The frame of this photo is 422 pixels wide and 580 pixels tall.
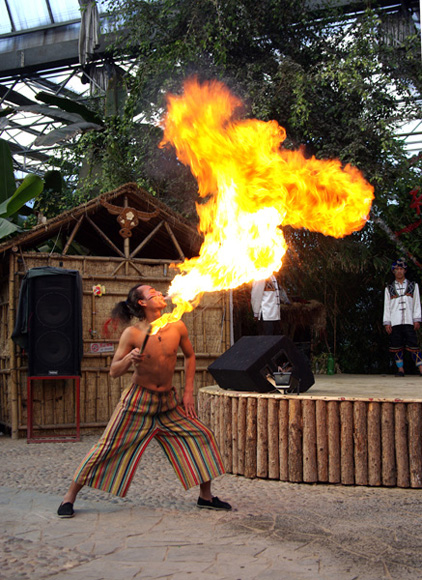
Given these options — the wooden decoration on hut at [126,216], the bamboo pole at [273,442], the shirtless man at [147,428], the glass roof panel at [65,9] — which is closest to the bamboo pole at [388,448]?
the bamboo pole at [273,442]

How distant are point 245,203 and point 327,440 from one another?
2.24 m

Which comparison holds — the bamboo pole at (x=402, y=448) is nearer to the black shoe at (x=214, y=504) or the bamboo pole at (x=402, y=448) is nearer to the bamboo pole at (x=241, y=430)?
the bamboo pole at (x=241, y=430)

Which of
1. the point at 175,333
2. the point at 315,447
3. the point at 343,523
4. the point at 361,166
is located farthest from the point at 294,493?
the point at 361,166

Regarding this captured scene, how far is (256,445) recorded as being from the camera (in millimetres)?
5609

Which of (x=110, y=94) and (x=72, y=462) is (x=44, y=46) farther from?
(x=72, y=462)

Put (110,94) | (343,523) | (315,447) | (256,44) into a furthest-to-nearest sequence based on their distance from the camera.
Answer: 1. (110,94)
2. (256,44)
3. (315,447)
4. (343,523)

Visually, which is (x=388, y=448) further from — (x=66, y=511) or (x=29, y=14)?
(x=29, y=14)

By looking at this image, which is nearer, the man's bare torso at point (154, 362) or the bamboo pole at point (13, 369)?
the man's bare torso at point (154, 362)

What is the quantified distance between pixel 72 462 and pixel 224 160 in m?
3.46

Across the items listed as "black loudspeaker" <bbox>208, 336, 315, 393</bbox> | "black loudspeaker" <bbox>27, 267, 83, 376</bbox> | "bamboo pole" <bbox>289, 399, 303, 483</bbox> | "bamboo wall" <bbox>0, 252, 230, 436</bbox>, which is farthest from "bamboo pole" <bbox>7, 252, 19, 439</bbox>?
"bamboo pole" <bbox>289, 399, 303, 483</bbox>

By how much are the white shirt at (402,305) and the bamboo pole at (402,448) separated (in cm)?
386

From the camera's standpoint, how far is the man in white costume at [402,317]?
8742 millimetres

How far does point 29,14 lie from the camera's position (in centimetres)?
1747

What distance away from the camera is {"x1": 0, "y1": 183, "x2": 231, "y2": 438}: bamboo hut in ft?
27.2
